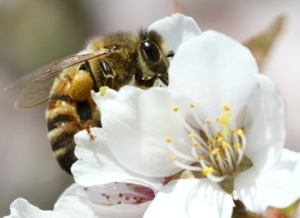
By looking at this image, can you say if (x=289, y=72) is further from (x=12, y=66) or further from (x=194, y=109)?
(x=194, y=109)

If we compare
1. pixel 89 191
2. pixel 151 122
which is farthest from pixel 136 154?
pixel 89 191

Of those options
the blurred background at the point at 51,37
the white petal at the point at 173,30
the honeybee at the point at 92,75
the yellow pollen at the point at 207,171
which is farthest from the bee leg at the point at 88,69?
the blurred background at the point at 51,37

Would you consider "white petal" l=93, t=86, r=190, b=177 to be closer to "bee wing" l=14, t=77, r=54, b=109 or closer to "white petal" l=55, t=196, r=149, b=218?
"white petal" l=55, t=196, r=149, b=218

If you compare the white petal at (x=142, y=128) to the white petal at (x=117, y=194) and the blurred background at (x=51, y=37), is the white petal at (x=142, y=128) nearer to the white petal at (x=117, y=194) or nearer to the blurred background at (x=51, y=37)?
the white petal at (x=117, y=194)

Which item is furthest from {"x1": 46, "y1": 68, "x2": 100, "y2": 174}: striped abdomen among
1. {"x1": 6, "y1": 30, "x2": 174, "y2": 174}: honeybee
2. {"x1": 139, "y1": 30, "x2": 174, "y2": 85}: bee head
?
{"x1": 139, "y1": 30, "x2": 174, "y2": 85}: bee head

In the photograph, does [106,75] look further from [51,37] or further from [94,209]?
[51,37]

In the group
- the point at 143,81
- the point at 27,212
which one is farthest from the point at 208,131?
the point at 27,212
